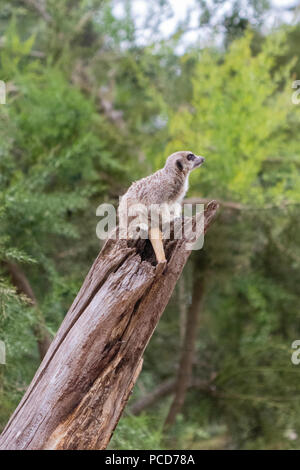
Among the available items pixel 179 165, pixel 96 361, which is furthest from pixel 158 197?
pixel 96 361

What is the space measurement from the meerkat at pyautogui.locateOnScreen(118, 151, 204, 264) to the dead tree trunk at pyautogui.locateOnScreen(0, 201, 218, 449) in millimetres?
50

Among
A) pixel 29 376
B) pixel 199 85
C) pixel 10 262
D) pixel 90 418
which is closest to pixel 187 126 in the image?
pixel 199 85

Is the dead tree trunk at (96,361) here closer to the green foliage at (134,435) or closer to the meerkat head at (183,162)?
the meerkat head at (183,162)

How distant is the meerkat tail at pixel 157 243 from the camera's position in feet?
3.30

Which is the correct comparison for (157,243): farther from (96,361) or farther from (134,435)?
(134,435)

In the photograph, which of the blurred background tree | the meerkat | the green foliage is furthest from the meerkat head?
the green foliage

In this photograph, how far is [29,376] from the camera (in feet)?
5.44

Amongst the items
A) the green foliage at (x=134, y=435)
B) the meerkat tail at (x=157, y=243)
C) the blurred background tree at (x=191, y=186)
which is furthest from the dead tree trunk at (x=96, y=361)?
the green foliage at (x=134, y=435)

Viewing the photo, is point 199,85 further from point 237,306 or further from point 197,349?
point 197,349

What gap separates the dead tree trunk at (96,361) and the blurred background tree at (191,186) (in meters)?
0.46

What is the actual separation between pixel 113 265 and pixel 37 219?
91cm

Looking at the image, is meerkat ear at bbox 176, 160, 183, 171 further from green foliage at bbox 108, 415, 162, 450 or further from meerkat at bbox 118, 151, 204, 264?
green foliage at bbox 108, 415, 162, 450

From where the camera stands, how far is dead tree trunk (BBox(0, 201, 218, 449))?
938 mm

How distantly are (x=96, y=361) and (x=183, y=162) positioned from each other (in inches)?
17.3
